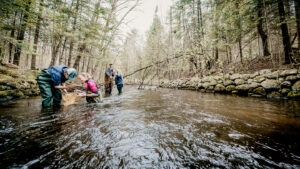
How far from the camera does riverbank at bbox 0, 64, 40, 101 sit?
547 cm

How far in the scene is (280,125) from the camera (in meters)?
2.51

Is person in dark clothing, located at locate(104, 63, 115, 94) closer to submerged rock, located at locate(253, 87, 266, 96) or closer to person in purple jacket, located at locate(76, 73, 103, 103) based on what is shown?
person in purple jacket, located at locate(76, 73, 103, 103)

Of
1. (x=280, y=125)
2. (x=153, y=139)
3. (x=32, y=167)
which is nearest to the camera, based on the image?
(x=32, y=167)

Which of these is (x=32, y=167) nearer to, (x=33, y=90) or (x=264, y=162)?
(x=264, y=162)

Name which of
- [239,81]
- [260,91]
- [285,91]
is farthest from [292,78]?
[239,81]

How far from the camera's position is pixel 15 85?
604 centimetres

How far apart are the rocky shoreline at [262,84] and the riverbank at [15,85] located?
12.5m

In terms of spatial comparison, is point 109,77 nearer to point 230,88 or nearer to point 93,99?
point 93,99

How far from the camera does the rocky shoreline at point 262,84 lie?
541 centimetres

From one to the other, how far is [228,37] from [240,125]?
11337 mm

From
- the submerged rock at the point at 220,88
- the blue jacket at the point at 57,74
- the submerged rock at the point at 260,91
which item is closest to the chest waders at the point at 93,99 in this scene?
the blue jacket at the point at 57,74

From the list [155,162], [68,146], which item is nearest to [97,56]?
[68,146]

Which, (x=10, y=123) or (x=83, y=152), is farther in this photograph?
(x=10, y=123)

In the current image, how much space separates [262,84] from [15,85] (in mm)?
13828
